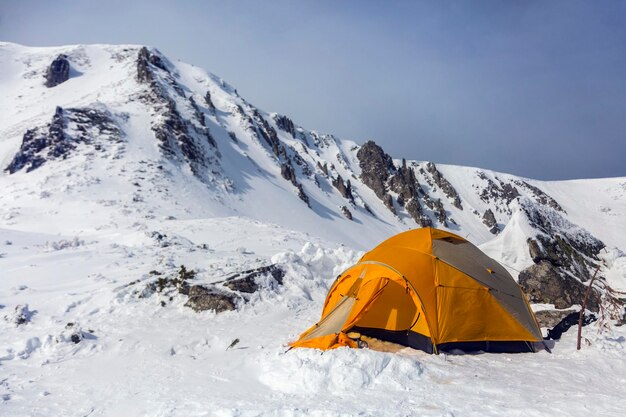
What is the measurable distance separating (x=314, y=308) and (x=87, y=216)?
21104mm

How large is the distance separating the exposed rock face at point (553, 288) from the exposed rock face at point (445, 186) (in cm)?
7448

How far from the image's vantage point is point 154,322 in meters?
10.4

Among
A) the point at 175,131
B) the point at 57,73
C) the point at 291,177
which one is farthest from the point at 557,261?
the point at 57,73

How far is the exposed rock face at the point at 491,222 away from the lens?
7912cm

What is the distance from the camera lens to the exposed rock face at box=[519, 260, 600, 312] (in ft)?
37.7

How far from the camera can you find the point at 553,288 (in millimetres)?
11789

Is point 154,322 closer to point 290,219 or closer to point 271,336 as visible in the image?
point 271,336

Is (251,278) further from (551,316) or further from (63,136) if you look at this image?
(63,136)

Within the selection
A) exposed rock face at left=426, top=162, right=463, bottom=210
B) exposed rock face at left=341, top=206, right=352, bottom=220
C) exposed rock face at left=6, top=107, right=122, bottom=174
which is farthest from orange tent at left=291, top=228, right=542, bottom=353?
exposed rock face at left=426, top=162, right=463, bottom=210

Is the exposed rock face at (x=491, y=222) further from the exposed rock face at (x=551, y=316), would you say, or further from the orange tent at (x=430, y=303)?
the orange tent at (x=430, y=303)

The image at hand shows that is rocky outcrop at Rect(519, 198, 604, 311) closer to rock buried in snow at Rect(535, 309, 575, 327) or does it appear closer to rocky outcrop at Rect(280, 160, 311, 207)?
rock buried in snow at Rect(535, 309, 575, 327)

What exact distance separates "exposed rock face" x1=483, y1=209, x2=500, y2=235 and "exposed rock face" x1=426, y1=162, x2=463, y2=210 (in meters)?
5.34

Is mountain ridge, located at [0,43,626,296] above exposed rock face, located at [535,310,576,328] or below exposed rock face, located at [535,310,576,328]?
above

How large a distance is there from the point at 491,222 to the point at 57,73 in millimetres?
83531
